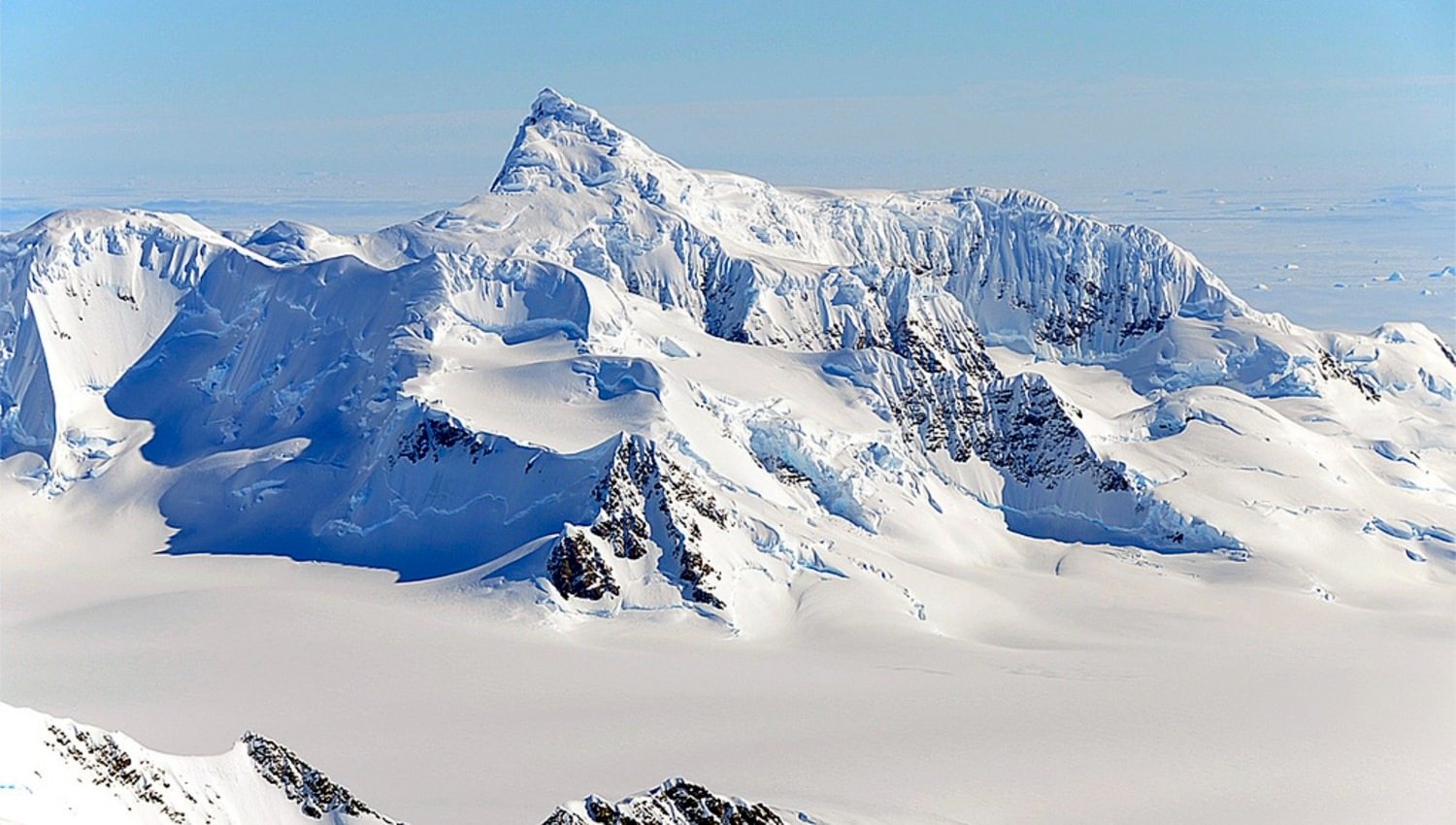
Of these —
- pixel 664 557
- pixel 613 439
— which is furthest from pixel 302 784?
pixel 613 439

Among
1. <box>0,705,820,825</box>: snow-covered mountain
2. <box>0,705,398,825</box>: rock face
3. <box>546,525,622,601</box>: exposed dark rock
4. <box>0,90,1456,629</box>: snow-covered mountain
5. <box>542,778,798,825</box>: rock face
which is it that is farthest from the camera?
<box>0,90,1456,629</box>: snow-covered mountain

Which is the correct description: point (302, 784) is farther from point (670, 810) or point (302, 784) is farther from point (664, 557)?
point (664, 557)

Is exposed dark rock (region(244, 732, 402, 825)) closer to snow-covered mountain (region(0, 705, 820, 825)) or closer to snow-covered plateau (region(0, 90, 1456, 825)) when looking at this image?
snow-covered mountain (region(0, 705, 820, 825))

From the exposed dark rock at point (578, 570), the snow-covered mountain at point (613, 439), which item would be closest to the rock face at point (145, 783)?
the exposed dark rock at point (578, 570)

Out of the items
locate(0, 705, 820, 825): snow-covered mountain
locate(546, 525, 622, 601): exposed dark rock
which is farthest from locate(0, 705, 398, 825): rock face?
locate(546, 525, 622, 601): exposed dark rock

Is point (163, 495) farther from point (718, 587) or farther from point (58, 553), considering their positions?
point (718, 587)

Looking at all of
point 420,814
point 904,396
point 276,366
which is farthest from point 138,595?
point 904,396
